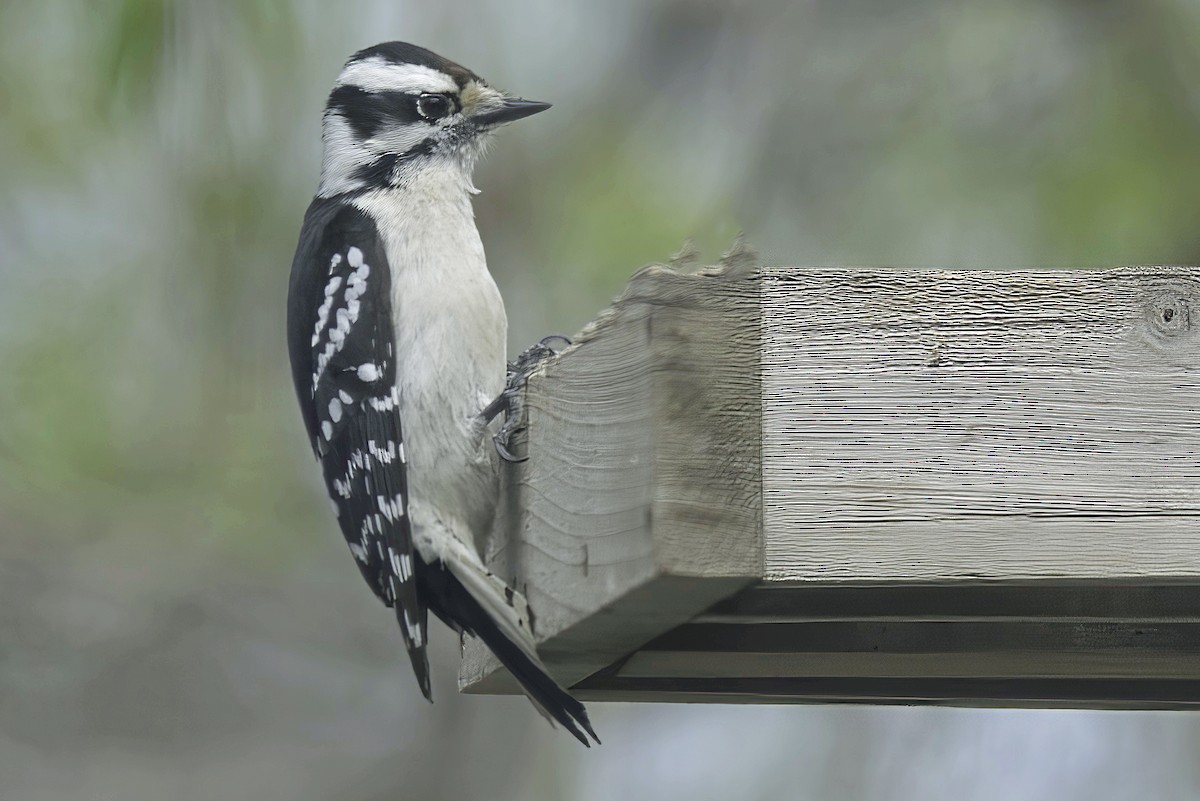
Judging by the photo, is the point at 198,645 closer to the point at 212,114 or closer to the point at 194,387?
the point at 194,387

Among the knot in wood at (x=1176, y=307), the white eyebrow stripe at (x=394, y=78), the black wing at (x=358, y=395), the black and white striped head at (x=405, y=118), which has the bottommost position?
the black wing at (x=358, y=395)

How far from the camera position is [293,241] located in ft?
14.9

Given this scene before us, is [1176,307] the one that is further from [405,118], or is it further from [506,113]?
[405,118]

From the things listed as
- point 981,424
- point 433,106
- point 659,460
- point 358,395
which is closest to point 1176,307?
point 981,424

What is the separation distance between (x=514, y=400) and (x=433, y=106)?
128cm

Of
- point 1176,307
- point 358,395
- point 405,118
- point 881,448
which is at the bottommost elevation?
point 358,395

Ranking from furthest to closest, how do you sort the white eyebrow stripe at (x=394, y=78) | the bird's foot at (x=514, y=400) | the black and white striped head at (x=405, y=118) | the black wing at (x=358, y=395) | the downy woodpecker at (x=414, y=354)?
the white eyebrow stripe at (x=394, y=78)
the black and white striped head at (x=405, y=118)
the black wing at (x=358, y=395)
the downy woodpecker at (x=414, y=354)
the bird's foot at (x=514, y=400)

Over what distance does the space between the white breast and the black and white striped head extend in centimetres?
24

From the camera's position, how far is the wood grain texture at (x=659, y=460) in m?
1.72

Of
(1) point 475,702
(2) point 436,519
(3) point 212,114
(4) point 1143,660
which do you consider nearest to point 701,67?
(3) point 212,114

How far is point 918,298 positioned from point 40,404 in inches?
142

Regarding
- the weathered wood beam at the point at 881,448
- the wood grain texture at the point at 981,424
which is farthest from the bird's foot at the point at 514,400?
the wood grain texture at the point at 981,424

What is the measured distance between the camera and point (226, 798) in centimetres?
507

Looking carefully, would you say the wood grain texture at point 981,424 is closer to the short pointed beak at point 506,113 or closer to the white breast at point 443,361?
the white breast at point 443,361
